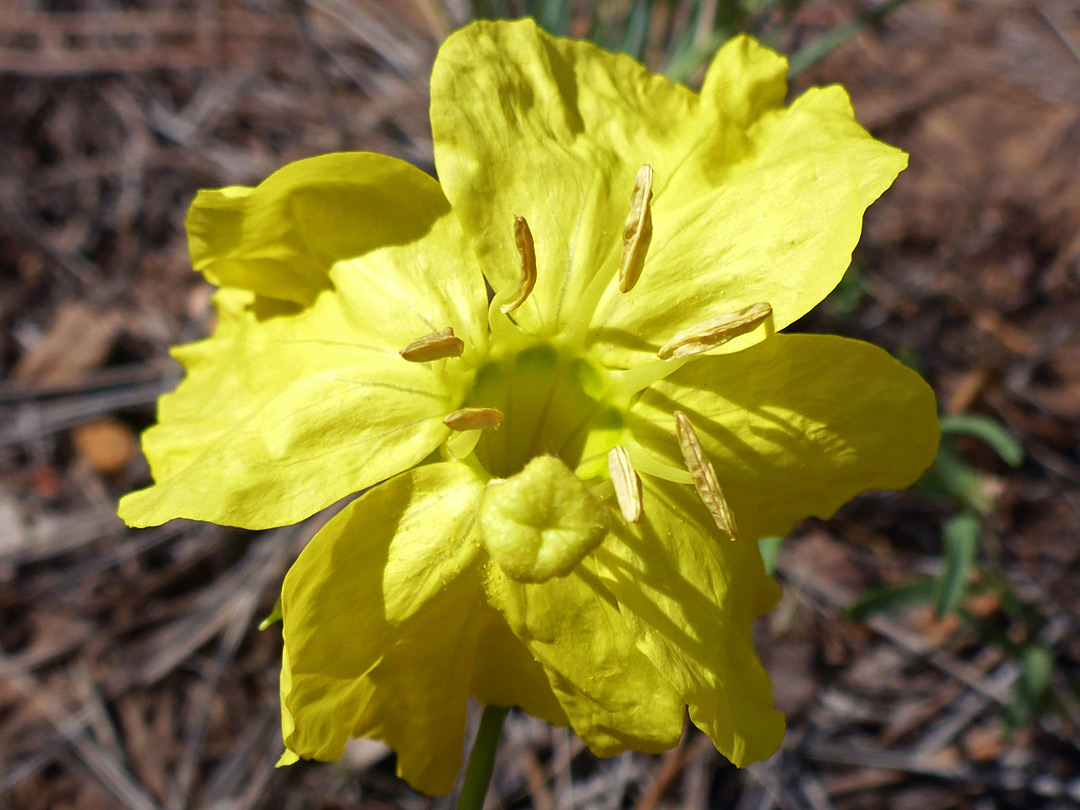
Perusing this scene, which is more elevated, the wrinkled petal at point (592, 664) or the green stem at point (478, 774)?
the wrinkled petal at point (592, 664)

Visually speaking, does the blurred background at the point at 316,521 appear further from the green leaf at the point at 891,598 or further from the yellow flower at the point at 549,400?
the yellow flower at the point at 549,400

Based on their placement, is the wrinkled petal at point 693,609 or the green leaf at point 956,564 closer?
the wrinkled petal at point 693,609

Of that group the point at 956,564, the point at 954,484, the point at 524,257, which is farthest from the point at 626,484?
the point at 954,484

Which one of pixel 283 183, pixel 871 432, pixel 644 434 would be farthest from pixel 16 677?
pixel 871 432

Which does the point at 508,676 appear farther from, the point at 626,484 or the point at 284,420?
the point at 284,420

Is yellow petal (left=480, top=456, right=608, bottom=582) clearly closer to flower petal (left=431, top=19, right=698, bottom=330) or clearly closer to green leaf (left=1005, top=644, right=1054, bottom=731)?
flower petal (left=431, top=19, right=698, bottom=330)

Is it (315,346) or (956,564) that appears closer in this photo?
(315,346)

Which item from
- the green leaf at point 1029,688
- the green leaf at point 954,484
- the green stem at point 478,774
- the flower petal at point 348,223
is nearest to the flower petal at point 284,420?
the flower petal at point 348,223
